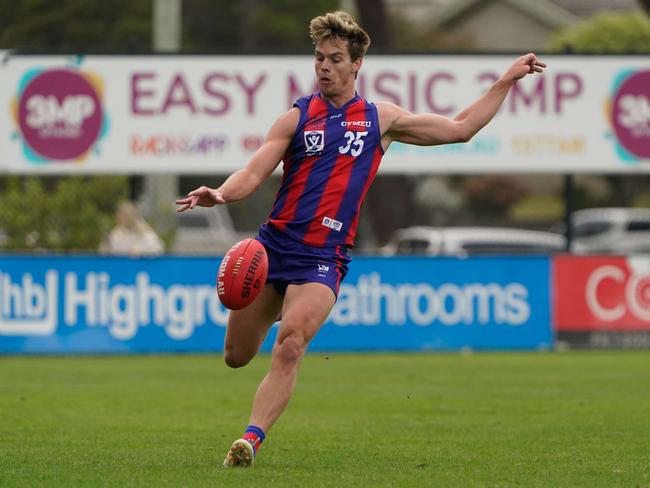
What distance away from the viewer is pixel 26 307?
1780 cm

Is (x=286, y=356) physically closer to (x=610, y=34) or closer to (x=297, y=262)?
(x=297, y=262)

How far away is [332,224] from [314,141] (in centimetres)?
45

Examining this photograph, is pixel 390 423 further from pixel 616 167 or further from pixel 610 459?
pixel 616 167

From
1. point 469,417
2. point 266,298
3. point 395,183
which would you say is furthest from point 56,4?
point 266,298

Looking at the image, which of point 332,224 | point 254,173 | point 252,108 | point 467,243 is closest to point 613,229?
point 467,243

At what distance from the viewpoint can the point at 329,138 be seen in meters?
7.82

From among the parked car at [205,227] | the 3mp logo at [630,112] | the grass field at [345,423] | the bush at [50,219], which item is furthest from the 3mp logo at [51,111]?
the parked car at [205,227]

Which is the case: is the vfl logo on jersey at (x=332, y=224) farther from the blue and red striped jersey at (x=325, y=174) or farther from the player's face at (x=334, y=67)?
the player's face at (x=334, y=67)

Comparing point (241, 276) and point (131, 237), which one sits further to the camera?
point (131, 237)

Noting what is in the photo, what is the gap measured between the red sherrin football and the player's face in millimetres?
972

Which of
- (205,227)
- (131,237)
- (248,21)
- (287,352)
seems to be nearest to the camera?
(287,352)

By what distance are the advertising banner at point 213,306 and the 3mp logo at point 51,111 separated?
2338 mm

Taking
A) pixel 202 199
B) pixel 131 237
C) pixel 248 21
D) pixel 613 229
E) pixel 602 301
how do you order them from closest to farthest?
pixel 202 199 → pixel 602 301 → pixel 131 237 → pixel 613 229 → pixel 248 21

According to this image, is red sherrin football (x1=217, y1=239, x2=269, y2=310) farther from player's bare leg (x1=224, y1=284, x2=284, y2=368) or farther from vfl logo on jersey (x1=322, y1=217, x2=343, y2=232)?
vfl logo on jersey (x1=322, y1=217, x2=343, y2=232)
